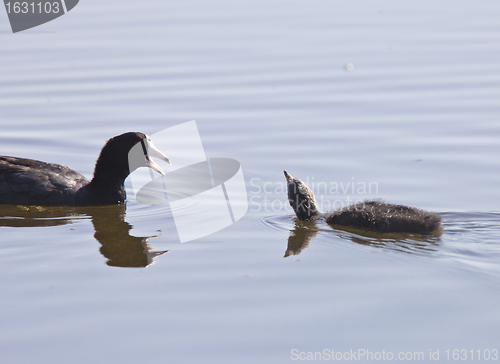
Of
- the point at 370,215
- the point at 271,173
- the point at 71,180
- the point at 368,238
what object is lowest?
the point at 368,238

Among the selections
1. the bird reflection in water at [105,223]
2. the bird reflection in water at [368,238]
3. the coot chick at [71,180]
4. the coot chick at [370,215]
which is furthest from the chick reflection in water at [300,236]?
the coot chick at [71,180]

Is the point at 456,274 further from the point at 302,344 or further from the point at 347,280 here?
the point at 302,344

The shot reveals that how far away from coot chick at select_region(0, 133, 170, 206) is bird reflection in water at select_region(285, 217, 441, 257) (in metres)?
1.88

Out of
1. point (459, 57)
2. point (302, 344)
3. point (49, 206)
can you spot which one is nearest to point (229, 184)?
point (49, 206)

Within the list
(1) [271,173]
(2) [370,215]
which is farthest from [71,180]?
(2) [370,215]

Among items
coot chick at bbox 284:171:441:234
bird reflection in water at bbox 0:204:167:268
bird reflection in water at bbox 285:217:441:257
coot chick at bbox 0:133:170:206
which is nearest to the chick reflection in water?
bird reflection in water at bbox 285:217:441:257

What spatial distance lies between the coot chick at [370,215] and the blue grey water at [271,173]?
17cm

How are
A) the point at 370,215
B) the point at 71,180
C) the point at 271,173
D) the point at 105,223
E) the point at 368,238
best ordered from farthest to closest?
the point at 271,173 < the point at 71,180 < the point at 105,223 < the point at 370,215 < the point at 368,238

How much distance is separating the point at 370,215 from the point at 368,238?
10.2 inches

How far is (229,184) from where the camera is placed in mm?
7543

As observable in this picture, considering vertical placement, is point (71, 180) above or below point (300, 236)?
above

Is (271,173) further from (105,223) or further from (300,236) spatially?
(105,223)

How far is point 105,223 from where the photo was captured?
259 inches

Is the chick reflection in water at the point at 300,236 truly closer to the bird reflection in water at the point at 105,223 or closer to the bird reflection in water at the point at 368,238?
the bird reflection in water at the point at 368,238
